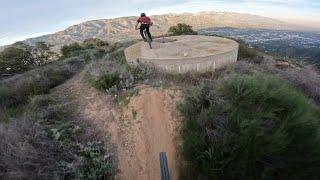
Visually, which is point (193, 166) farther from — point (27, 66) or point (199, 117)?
point (27, 66)

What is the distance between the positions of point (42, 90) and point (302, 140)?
7.92m

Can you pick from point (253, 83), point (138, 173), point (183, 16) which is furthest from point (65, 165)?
point (183, 16)

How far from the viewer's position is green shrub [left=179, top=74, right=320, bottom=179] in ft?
30.0

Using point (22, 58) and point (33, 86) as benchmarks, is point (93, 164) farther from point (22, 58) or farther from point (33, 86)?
point (22, 58)

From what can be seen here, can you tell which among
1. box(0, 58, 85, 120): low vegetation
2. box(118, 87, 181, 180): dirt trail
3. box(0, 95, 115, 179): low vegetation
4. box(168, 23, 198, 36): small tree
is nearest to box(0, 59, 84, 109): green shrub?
box(0, 58, 85, 120): low vegetation

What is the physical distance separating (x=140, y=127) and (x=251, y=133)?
304cm

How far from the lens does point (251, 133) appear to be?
9133mm

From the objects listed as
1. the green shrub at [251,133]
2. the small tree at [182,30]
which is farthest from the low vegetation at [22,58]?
the green shrub at [251,133]

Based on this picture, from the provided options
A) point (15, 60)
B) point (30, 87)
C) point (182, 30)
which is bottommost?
point (15, 60)

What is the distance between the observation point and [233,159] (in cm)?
911

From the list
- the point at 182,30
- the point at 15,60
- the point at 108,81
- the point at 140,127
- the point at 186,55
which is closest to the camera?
the point at 140,127

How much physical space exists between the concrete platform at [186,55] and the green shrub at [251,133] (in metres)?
2.26

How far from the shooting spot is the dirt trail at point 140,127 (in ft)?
33.4

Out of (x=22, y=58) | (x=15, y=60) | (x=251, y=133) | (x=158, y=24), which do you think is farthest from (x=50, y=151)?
(x=158, y=24)
